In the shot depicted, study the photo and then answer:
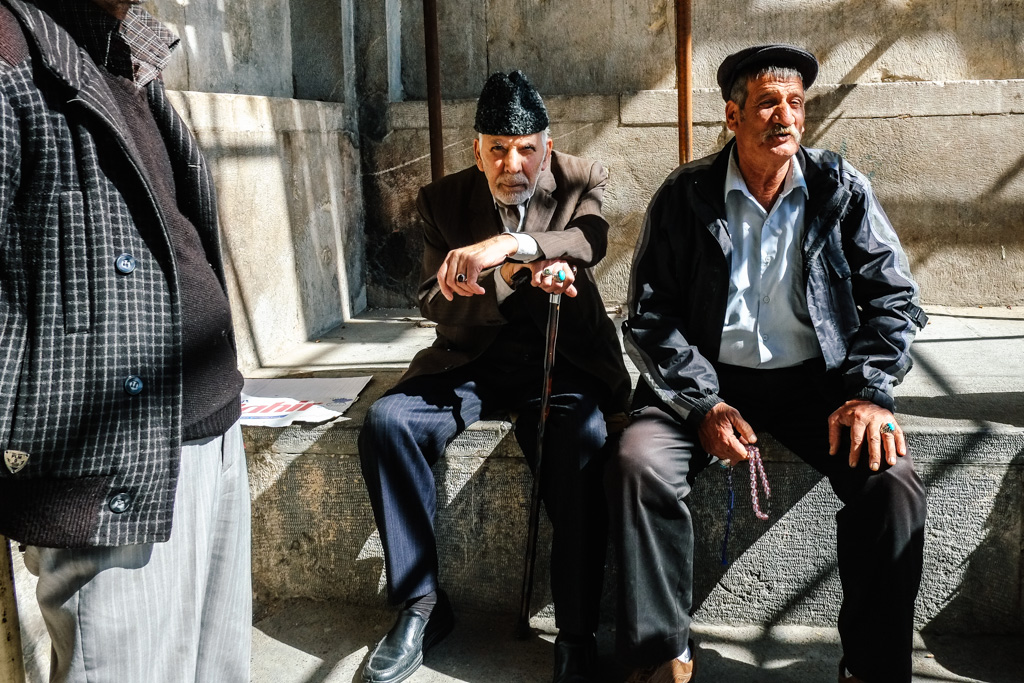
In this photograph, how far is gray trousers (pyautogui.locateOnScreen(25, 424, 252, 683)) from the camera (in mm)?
→ 1512

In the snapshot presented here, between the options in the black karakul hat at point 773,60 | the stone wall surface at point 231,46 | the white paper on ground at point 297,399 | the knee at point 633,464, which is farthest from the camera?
the stone wall surface at point 231,46

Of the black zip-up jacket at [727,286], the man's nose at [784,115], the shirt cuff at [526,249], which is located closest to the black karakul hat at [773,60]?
the man's nose at [784,115]

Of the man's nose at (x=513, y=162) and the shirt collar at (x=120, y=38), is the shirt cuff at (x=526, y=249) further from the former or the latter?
the shirt collar at (x=120, y=38)

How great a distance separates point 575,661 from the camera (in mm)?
2596

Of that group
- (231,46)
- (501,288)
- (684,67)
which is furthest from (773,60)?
(231,46)

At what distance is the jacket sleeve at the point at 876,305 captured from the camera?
2529mm

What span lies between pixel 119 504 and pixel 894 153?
169 inches

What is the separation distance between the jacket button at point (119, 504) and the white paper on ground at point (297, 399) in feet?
5.04

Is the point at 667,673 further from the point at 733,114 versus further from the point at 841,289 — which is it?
Answer: the point at 733,114

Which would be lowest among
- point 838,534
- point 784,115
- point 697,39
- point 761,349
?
point 838,534

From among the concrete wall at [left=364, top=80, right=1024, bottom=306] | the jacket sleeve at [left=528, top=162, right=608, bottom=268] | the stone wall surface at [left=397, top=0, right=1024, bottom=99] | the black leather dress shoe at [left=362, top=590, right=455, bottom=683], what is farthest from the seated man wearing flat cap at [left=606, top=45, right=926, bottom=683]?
the stone wall surface at [left=397, top=0, right=1024, bottom=99]

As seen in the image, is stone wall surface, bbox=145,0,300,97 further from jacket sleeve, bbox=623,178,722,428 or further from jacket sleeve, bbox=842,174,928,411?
jacket sleeve, bbox=842,174,928,411

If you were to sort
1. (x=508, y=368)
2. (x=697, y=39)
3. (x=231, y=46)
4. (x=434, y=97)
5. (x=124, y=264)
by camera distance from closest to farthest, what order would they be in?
(x=124, y=264) → (x=508, y=368) → (x=231, y=46) → (x=434, y=97) → (x=697, y=39)

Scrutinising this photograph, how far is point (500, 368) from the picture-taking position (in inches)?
115
